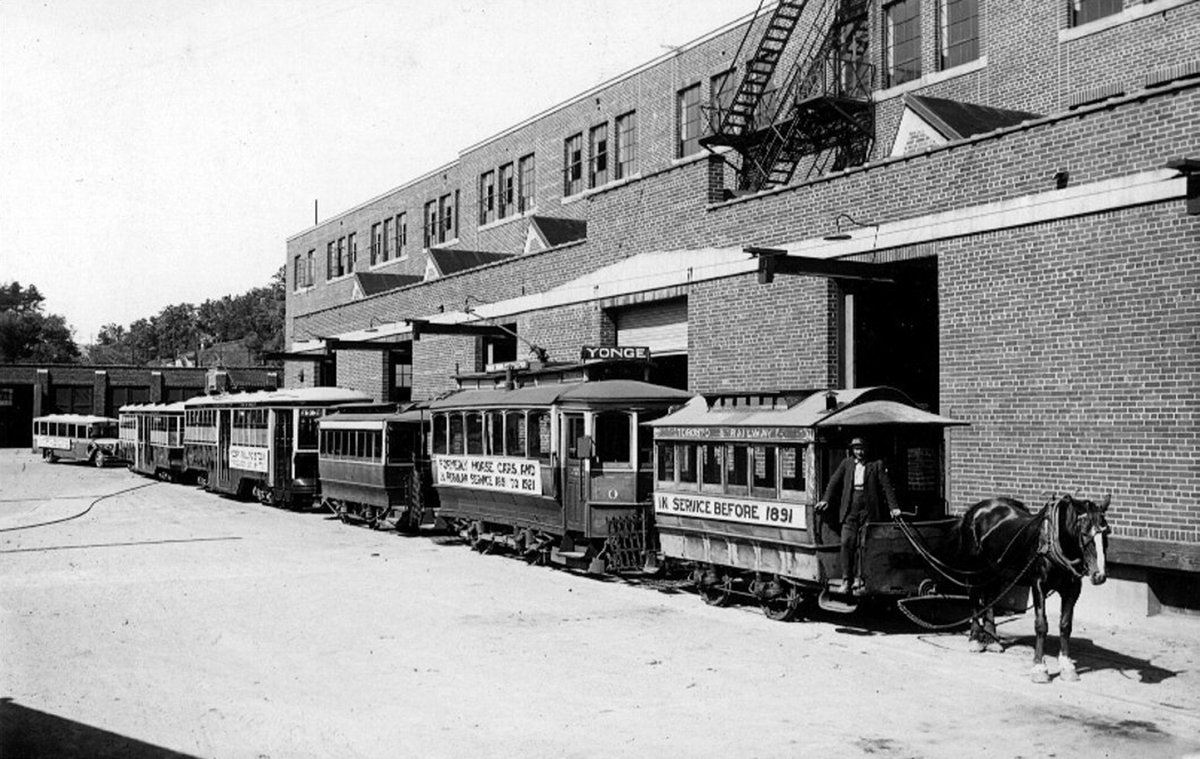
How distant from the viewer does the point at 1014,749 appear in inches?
307

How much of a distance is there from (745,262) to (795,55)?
7.58 metres

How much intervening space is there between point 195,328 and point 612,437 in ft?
436

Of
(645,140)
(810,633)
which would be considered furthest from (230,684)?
(645,140)

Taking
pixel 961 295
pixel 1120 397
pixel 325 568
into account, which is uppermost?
pixel 961 295

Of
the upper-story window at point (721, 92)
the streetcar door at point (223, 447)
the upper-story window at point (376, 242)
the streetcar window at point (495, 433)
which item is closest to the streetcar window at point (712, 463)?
the streetcar window at point (495, 433)

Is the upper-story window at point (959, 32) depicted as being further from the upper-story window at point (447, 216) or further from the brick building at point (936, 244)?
the upper-story window at point (447, 216)

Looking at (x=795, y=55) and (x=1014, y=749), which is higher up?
(x=795, y=55)

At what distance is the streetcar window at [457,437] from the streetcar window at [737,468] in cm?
752

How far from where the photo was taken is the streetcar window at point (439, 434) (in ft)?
68.2

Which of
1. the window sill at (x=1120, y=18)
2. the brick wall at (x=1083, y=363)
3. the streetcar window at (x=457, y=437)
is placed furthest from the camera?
the streetcar window at (x=457, y=437)

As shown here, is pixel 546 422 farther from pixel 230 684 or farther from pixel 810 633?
pixel 230 684

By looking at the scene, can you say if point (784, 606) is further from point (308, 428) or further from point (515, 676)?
point (308, 428)

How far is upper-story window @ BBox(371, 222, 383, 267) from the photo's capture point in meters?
47.0

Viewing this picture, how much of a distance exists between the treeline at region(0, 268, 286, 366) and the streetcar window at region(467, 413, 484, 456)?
7109cm
